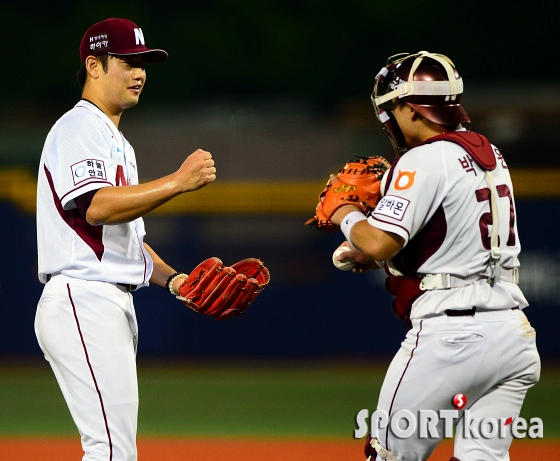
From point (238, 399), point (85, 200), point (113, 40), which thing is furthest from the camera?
point (238, 399)

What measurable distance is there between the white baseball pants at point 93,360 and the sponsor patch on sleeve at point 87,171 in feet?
1.27

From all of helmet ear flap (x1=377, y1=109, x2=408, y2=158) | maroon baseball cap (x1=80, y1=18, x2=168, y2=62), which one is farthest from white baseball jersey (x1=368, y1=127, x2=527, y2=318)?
maroon baseball cap (x1=80, y1=18, x2=168, y2=62)

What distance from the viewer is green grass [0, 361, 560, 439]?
606cm

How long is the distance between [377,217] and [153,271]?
47.8 inches

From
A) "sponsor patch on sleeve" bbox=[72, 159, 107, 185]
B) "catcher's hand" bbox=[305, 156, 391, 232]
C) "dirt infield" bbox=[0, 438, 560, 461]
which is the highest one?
"sponsor patch on sleeve" bbox=[72, 159, 107, 185]

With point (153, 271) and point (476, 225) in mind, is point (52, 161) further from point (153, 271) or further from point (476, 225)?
point (476, 225)

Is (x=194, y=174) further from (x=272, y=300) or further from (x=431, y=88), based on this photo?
(x=272, y=300)

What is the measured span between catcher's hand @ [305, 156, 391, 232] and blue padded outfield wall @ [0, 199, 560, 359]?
17.2ft

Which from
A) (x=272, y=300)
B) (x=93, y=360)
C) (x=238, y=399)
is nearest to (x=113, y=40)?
(x=93, y=360)

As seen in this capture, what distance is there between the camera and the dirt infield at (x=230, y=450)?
5.21 metres

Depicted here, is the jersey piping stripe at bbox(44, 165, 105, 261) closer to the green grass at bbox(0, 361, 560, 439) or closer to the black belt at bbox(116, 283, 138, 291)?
the black belt at bbox(116, 283, 138, 291)

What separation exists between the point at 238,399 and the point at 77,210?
4206mm

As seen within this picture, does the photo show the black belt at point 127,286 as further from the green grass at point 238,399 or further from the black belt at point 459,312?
the green grass at point 238,399

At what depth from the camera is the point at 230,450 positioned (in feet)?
17.8
